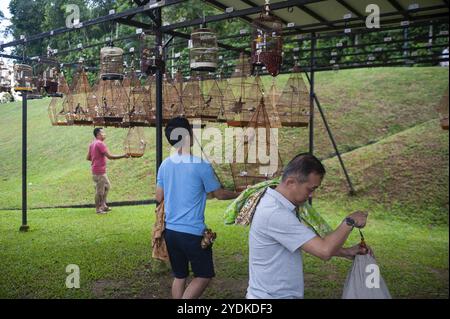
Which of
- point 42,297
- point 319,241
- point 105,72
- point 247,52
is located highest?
point 247,52

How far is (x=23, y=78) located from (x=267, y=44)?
4342 mm

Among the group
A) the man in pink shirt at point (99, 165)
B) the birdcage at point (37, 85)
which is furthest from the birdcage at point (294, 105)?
the birdcage at point (37, 85)

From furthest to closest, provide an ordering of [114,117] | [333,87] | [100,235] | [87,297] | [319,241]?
[333,87], [100,235], [114,117], [87,297], [319,241]

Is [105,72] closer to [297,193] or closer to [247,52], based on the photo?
[247,52]

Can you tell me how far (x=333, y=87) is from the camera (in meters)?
18.0

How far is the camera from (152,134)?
1731 cm

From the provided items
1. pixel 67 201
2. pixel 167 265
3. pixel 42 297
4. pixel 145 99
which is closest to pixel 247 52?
pixel 145 99

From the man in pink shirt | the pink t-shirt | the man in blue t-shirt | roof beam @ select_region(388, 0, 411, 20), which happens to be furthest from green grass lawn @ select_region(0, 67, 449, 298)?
roof beam @ select_region(388, 0, 411, 20)

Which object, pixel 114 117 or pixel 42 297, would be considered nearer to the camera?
pixel 42 297

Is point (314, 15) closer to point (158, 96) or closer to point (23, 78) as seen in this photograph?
point (158, 96)

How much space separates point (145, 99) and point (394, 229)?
18.0 feet

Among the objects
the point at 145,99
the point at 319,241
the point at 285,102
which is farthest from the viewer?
the point at 285,102

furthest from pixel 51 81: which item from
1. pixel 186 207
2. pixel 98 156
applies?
pixel 186 207

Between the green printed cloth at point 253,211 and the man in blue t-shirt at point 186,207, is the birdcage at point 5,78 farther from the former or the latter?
the green printed cloth at point 253,211
